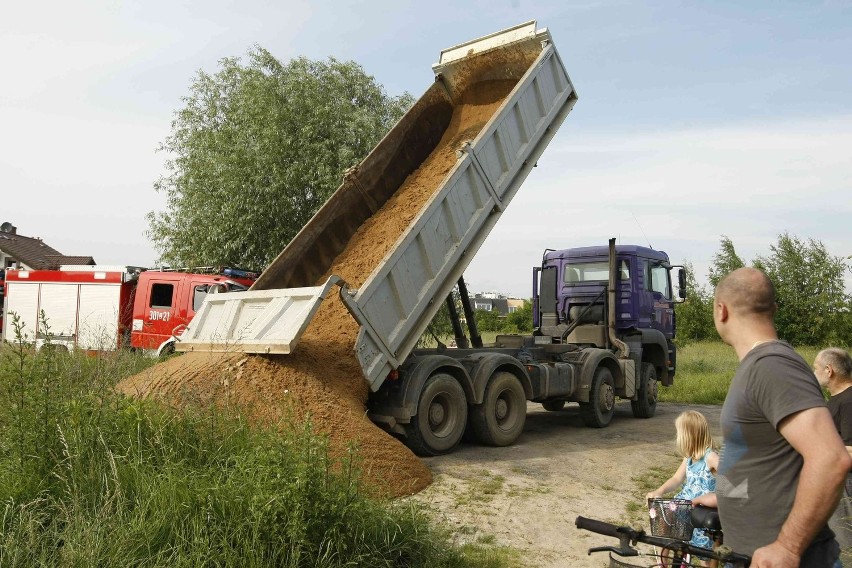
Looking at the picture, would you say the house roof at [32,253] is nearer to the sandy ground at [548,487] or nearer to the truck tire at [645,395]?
the truck tire at [645,395]

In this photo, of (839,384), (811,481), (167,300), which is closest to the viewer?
(811,481)

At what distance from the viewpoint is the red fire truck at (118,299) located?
13773mm

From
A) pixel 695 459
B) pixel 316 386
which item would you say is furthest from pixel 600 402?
pixel 695 459

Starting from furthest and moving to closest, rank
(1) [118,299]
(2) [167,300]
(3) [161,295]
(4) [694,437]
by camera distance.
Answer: (1) [118,299] → (3) [161,295] → (2) [167,300] → (4) [694,437]

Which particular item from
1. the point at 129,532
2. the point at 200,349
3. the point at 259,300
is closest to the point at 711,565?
the point at 129,532

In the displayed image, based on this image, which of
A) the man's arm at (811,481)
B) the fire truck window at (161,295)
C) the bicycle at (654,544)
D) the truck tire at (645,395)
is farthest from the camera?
the fire truck window at (161,295)

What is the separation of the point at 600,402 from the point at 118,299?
403 inches

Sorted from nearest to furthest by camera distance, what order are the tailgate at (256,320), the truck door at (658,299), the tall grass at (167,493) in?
the tall grass at (167,493), the tailgate at (256,320), the truck door at (658,299)

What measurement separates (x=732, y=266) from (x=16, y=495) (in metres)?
30.4

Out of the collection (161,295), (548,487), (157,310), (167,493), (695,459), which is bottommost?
(548,487)

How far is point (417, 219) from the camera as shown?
7.71 m

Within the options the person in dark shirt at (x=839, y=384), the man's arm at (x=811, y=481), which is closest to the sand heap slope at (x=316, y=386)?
the person in dark shirt at (x=839, y=384)

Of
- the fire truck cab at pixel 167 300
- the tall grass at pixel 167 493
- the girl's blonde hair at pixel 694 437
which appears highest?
the fire truck cab at pixel 167 300

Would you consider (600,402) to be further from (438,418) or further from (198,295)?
(198,295)
